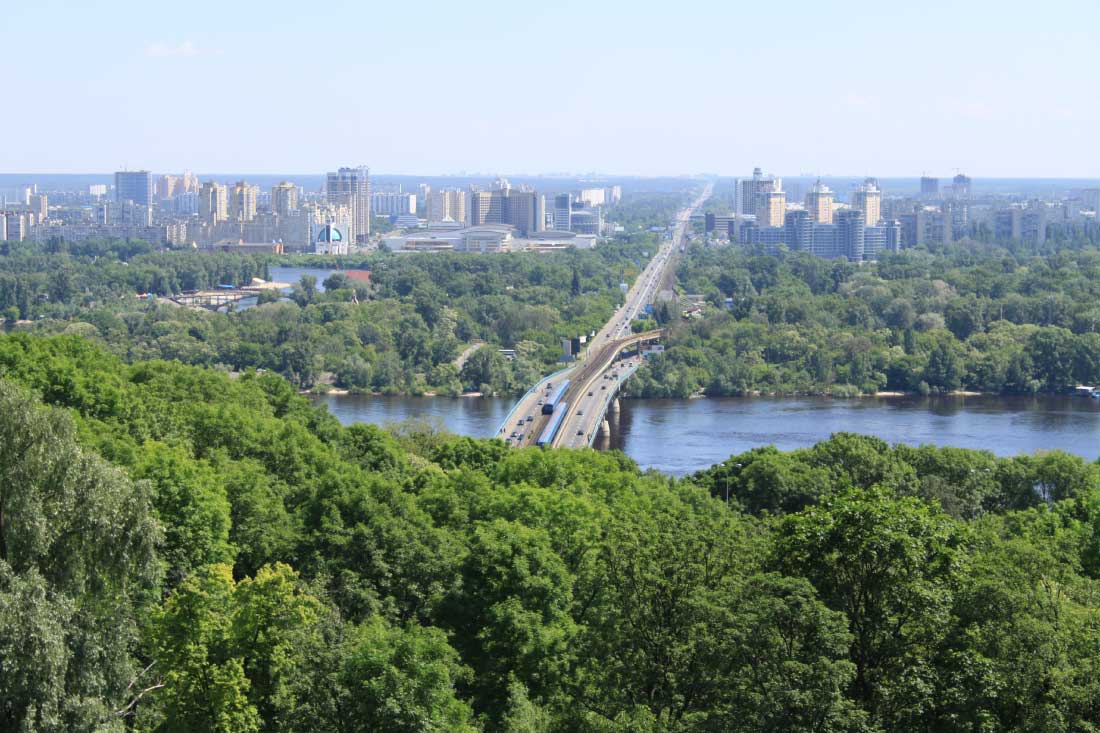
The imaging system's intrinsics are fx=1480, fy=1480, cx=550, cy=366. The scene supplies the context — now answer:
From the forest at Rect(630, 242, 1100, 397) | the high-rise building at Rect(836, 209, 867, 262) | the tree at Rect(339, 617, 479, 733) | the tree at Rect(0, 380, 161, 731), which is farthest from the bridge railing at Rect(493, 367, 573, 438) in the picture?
the high-rise building at Rect(836, 209, 867, 262)

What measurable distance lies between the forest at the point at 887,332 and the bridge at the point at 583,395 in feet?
3.36

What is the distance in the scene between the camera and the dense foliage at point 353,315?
34.8 m

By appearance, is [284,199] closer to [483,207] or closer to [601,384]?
[483,207]

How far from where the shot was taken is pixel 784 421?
28.9 meters

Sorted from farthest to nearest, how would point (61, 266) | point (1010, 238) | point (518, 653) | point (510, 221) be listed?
point (510, 221), point (1010, 238), point (61, 266), point (518, 653)

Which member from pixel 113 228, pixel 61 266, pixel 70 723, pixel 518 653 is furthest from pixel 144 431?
pixel 113 228

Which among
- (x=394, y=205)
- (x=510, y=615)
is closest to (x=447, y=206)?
(x=394, y=205)

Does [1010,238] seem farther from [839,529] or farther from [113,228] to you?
[839,529]

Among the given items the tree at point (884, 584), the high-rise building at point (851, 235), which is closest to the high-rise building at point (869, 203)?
the high-rise building at point (851, 235)

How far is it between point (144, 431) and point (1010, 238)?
6622cm

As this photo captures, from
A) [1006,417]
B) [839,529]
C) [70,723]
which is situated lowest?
[1006,417]

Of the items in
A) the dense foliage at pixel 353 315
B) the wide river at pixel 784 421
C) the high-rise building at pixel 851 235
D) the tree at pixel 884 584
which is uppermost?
the high-rise building at pixel 851 235

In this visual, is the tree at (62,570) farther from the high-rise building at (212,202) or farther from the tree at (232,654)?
the high-rise building at (212,202)

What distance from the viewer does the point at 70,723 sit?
18.9 ft
